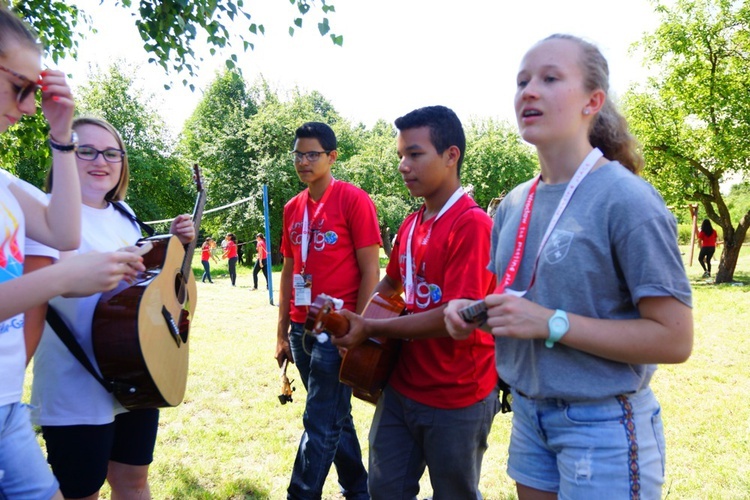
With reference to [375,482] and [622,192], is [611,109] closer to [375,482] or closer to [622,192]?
[622,192]

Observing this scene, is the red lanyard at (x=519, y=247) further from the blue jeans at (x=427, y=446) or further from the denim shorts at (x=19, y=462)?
the denim shorts at (x=19, y=462)

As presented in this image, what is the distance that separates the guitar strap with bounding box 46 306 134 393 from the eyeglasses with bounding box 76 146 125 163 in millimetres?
725

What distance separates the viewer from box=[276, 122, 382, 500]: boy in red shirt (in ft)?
10.2

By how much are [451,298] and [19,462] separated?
1593 mm

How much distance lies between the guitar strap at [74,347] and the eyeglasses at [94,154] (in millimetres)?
725

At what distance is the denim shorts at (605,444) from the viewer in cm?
146

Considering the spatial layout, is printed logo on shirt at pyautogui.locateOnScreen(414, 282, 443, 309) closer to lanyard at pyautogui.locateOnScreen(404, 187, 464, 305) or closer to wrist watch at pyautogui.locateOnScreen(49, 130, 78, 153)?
lanyard at pyautogui.locateOnScreen(404, 187, 464, 305)

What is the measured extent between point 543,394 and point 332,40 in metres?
4.26

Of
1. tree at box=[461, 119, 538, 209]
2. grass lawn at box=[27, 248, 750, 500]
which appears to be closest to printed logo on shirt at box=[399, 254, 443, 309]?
grass lawn at box=[27, 248, 750, 500]

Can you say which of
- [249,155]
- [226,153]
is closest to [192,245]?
[249,155]

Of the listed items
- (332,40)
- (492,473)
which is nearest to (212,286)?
(332,40)

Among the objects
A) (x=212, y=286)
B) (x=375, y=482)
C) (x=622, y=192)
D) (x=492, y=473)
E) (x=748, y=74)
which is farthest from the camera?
(x=212, y=286)

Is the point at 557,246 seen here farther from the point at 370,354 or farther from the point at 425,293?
the point at 370,354

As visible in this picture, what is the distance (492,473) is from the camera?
3939 mm
